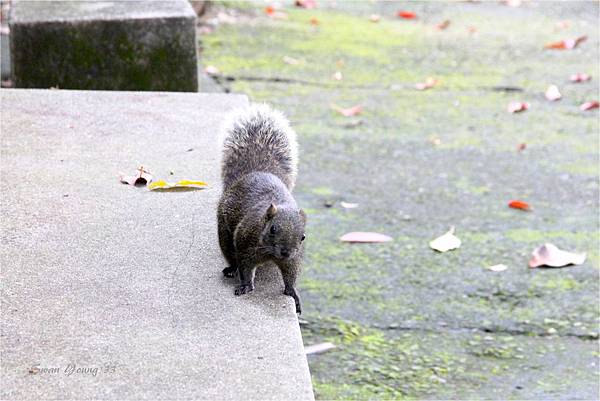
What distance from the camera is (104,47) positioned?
5.58 meters

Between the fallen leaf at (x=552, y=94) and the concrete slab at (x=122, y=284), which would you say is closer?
the concrete slab at (x=122, y=284)

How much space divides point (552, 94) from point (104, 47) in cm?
351

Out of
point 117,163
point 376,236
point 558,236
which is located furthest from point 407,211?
point 117,163

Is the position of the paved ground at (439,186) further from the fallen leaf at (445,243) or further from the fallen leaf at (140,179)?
the fallen leaf at (140,179)

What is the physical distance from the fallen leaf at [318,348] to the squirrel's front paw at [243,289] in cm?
109

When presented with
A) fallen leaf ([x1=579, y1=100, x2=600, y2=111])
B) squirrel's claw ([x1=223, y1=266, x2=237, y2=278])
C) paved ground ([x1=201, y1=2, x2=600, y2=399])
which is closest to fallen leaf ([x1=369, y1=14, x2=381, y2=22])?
paved ground ([x1=201, y1=2, x2=600, y2=399])

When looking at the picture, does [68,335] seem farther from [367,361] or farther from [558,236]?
[558,236]

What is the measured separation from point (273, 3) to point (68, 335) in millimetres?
7975

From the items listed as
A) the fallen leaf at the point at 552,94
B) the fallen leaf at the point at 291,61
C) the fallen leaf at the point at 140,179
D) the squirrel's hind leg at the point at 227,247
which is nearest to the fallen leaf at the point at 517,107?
the fallen leaf at the point at 552,94

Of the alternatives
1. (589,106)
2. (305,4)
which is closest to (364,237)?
(589,106)

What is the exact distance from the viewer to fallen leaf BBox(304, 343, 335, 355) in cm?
403

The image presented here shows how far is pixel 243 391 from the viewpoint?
2418 mm

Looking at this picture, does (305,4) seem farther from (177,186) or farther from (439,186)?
(177,186)

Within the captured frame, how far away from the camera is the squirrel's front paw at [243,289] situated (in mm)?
2967
